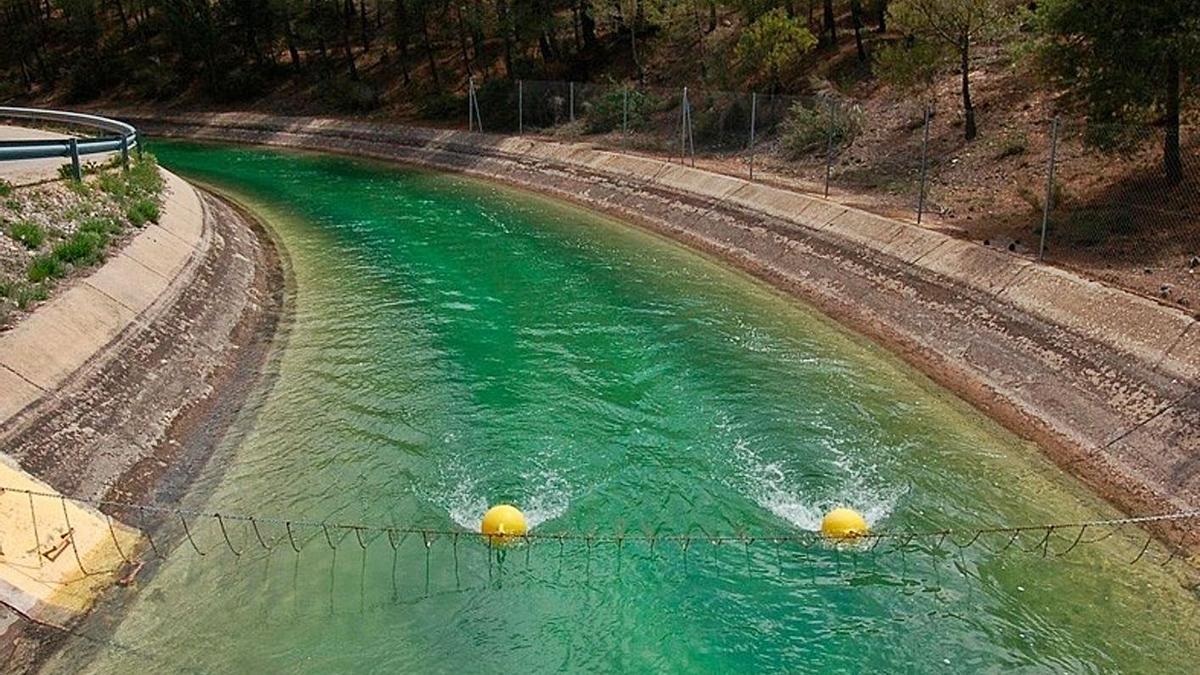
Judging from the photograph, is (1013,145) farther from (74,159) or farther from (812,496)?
(74,159)

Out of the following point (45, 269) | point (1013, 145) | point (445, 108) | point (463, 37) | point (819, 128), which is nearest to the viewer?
point (45, 269)

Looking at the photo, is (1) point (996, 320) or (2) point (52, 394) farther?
(1) point (996, 320)

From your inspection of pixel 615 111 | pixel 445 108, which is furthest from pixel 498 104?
pixel 615 111

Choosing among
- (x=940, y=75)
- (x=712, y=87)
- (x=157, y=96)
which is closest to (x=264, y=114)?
(x=157, y=96)

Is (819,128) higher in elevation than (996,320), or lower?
higher

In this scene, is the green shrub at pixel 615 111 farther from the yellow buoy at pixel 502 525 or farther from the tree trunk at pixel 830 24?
the yellow buoy at pixel 502 525

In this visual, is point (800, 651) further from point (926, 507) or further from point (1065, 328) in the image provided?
point (1065, 328)
